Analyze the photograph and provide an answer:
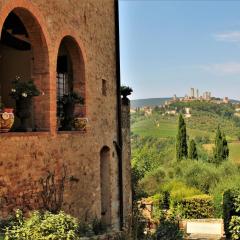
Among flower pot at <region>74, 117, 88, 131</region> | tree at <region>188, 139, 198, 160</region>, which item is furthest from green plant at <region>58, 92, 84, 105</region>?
tree at <region>188, 139, 198, 160</region>

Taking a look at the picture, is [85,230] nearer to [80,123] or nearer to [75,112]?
[80,123]

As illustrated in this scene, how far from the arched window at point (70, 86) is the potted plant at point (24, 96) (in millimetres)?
2136

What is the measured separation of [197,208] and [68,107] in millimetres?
18605

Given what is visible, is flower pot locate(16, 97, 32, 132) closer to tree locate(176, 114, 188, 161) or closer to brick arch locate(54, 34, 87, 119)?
brick arch locate(54, 34, 87, 119)

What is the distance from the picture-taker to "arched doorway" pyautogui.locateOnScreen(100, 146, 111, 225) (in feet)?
47.2

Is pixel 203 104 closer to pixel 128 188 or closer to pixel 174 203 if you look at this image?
pixel 174 203

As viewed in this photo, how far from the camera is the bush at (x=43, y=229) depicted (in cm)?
769

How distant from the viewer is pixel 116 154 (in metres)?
15.2

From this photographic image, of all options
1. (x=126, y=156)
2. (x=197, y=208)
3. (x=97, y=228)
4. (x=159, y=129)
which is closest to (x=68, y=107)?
(x=97, y=228)

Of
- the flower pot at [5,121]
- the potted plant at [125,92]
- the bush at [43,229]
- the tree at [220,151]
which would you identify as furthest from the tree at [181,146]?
the bush at [43,229]

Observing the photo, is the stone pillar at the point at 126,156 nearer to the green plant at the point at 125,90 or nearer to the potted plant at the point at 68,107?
the green plant at the point at 125,90

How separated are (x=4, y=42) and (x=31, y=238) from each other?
6026mm

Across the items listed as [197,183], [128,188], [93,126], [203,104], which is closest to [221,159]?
[197,183]

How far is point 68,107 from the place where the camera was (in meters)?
12.0
